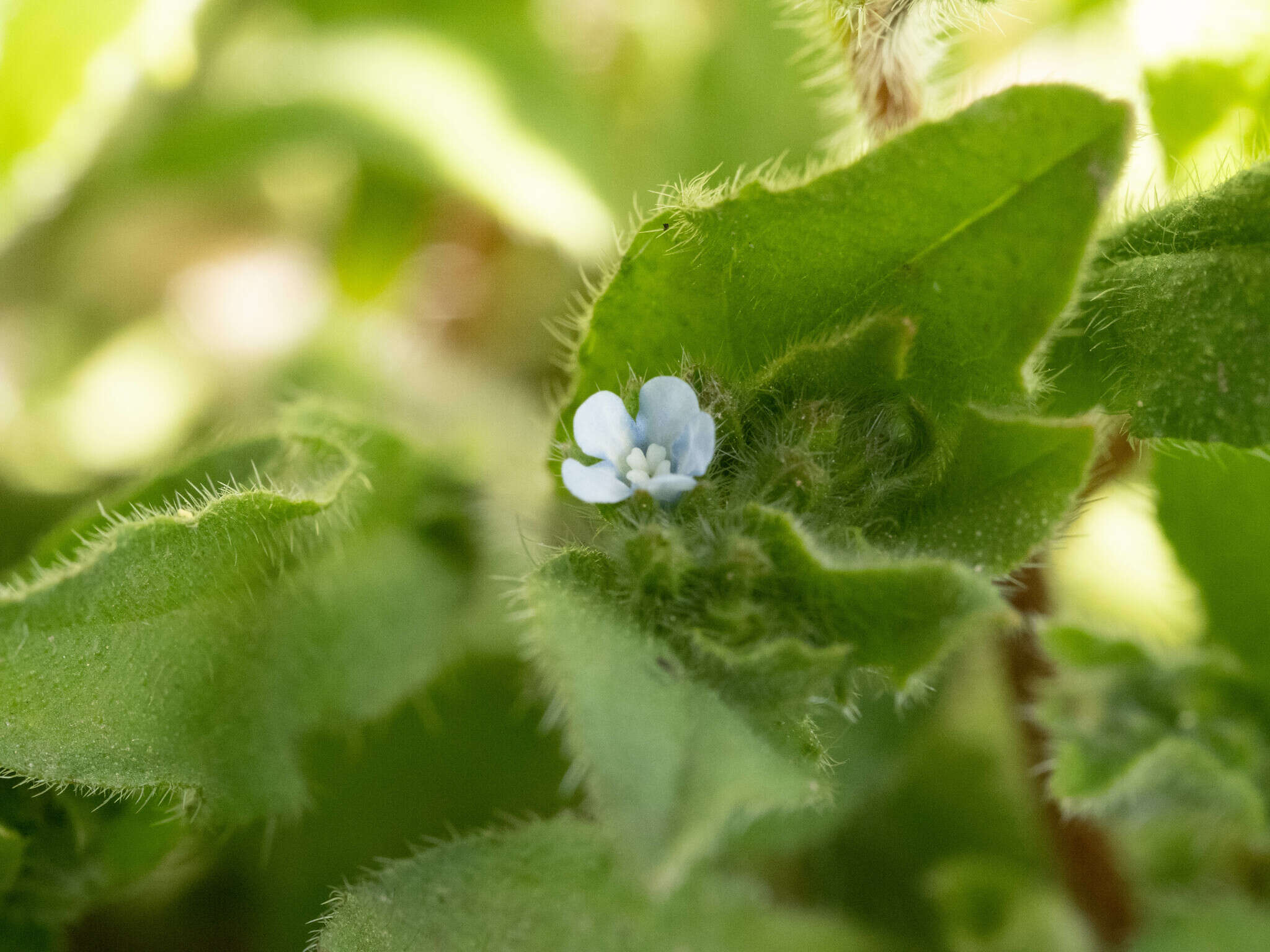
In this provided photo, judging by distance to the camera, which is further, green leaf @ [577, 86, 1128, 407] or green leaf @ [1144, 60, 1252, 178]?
green leaf @ [1144, 60, 1252, 178]

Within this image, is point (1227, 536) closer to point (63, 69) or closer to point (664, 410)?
point (664, 410)

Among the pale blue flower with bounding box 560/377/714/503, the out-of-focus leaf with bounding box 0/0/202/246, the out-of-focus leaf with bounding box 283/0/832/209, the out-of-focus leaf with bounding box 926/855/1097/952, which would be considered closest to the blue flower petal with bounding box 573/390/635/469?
the pale blue flower with bounding box 560/377/714/503

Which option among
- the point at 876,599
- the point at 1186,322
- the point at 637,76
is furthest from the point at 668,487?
the point at 637,76

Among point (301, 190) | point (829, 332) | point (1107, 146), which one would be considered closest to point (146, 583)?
point (829, 332)

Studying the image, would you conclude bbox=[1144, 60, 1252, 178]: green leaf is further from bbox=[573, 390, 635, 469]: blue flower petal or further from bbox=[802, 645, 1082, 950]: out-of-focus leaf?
bbox=[573, 390, 635, 469]: blue flower petal

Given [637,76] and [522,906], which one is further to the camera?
[637,76]
